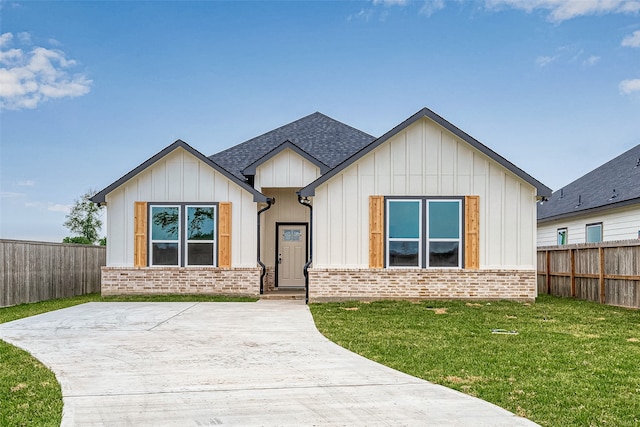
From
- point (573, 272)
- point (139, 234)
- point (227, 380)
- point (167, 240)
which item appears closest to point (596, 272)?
point (573, 272)

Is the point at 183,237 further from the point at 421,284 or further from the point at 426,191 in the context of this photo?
the point at 426,191

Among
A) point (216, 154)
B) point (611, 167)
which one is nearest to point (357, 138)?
point (216, 154)

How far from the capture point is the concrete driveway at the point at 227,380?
4.97 metres

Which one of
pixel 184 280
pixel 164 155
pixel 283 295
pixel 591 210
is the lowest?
pixel 283 295

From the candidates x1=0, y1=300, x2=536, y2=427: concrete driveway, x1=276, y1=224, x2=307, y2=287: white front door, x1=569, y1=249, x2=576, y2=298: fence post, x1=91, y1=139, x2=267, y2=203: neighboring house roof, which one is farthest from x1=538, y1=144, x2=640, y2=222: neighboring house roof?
x1=0, y1=300, x2=536, y2=427: concrete driveway

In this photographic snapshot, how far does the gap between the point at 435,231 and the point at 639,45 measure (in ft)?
41.4

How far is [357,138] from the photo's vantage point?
20656 millimetres

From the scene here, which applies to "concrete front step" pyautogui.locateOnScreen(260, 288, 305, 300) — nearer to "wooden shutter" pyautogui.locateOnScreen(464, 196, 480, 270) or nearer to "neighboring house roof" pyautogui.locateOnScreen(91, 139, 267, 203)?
"neighboring house roof" pyautogui.locateOnScreen(91, 139, 267, 203)

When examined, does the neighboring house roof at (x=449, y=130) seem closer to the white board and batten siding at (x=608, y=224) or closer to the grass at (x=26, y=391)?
the white board and batten siding at (x=608, y=224)

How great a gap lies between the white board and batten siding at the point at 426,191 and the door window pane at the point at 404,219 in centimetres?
28

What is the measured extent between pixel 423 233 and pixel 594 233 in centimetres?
865

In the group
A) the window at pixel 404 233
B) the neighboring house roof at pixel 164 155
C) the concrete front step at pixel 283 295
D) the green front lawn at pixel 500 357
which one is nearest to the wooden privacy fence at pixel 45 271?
the green front lawn at pixel 500 357

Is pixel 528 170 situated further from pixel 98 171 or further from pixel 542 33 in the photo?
pixel 98 171

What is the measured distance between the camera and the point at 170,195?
1614cm
